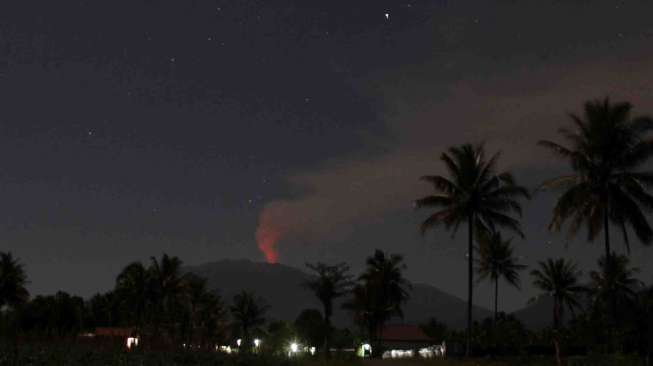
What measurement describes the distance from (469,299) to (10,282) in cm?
5470

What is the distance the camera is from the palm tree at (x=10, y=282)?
82.6 meters

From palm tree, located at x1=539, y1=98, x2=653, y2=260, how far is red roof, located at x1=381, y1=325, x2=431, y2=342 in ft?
236

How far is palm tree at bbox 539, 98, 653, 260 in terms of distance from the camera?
1495 inches

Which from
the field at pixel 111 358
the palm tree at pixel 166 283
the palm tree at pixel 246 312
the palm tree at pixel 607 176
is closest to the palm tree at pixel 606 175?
the palm tree at pixel 607 176

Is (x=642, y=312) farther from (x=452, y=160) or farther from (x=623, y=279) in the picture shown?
(x=623, y=279)

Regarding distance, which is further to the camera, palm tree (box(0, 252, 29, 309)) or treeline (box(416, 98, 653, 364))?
palm tree (box(0, 252, 29, 309))

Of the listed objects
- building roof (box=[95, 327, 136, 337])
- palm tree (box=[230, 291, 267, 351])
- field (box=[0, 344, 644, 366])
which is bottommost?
field (box=[0, 344, 644, 366])

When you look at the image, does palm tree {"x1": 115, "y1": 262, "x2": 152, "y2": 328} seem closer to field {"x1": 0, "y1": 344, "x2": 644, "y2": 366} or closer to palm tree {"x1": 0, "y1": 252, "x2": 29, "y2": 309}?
palm tree {"x1": 0, "y1": 252, "x2": 29, "y2": 309}

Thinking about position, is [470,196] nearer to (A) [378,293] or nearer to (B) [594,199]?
(B) [594,199]

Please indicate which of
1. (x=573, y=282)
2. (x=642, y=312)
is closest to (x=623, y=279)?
(x=573, y=282)

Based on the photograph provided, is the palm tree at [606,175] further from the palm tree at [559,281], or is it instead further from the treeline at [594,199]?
the palm tree at [559,281]

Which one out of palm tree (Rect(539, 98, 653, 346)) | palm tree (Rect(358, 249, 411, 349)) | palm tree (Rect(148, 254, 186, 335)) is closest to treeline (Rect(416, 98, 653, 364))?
palm tree (Rect(539, 98, 653, 346))

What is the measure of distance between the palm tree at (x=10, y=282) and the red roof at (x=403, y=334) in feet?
163

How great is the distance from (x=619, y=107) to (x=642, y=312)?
2084 cm
